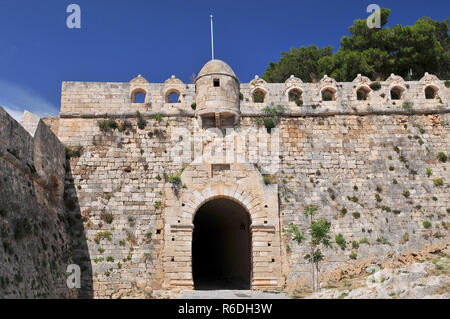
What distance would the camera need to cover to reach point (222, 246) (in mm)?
25000

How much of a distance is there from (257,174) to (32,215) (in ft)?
26.4

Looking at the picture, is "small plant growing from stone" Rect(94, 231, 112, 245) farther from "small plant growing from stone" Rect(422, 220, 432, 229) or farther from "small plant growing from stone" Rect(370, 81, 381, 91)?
"small plant growing from stone" Rect(370, 81, 381, 91)

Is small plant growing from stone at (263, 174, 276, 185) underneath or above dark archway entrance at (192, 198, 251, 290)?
above

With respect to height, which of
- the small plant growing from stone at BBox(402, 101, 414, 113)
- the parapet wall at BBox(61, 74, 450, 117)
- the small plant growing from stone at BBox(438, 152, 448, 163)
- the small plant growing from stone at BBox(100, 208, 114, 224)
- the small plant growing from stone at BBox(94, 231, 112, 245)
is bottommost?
the small plant growing from stone at BBox(94, 231, 112, 245)

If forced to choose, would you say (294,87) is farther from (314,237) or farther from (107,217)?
(107,217)

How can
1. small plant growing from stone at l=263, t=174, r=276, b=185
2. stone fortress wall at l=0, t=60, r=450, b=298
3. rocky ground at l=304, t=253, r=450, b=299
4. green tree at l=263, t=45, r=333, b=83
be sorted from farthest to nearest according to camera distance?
green tree at l=263, t=45, r=333, b=83 < small plant growing from stone at l=263, t=174, r=276, b=185 < stone fortress wall at l=0, t=60, r=450, b=298 < rocky ground at l=304, t=253, r=450, b=299

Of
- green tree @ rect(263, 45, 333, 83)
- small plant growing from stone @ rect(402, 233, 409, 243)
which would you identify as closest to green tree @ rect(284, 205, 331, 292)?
small plant growing from stone @ rect(402, 233, 409, 243)

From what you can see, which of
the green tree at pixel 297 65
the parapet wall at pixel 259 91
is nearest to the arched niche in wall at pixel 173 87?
the parapet wall at pixel 259 91

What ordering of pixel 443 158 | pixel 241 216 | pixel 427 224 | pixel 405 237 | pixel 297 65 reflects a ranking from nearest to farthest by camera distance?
pixel 405 237
pixel 427 224
pixel 443 158
pixel 241 216
pixel 297 65

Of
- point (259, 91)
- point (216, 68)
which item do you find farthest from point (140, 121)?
point (259, 91)

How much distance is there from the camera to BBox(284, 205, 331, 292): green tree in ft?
54.6

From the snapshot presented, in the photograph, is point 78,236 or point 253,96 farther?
point 253,96

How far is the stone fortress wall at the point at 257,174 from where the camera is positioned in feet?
58.6

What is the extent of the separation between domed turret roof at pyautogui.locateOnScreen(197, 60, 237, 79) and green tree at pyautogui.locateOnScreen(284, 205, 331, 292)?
630 cm
